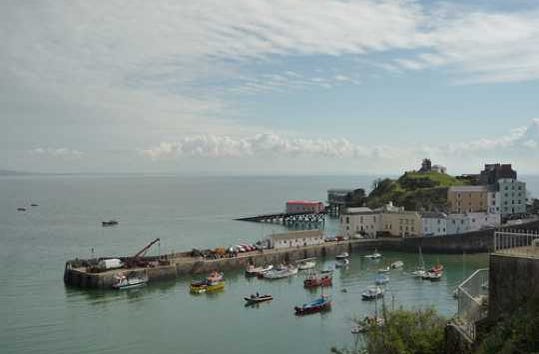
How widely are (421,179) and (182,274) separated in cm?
6882

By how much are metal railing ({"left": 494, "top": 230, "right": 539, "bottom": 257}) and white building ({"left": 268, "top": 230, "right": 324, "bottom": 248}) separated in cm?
5159

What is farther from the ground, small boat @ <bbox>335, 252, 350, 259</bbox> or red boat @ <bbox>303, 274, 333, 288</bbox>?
small boat @ <bbox>335, 252, 350, 259</bbox>

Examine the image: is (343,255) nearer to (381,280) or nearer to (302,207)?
(381,280)

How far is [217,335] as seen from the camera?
1348 inches

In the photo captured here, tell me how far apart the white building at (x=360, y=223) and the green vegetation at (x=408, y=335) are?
58.2m

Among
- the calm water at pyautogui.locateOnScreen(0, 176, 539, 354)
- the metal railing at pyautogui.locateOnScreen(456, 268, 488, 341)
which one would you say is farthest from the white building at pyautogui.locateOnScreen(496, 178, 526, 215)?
the metal railing at pyautogui.locateOnScreen(456, 268, 488, 341)

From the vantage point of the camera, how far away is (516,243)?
A: 14070mm

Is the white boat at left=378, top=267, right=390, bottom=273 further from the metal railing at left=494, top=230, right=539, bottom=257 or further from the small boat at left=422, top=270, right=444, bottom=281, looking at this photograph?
the metal railing at left=494, top=230, right=539, bottom=257

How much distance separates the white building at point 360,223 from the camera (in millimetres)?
76875

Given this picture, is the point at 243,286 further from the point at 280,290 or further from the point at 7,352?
the point at 7,352

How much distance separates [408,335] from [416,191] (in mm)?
86347

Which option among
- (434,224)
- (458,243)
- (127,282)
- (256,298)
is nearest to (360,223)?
(434,224)

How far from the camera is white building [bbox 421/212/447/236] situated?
2872 inches

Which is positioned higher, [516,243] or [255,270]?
[516,243]
